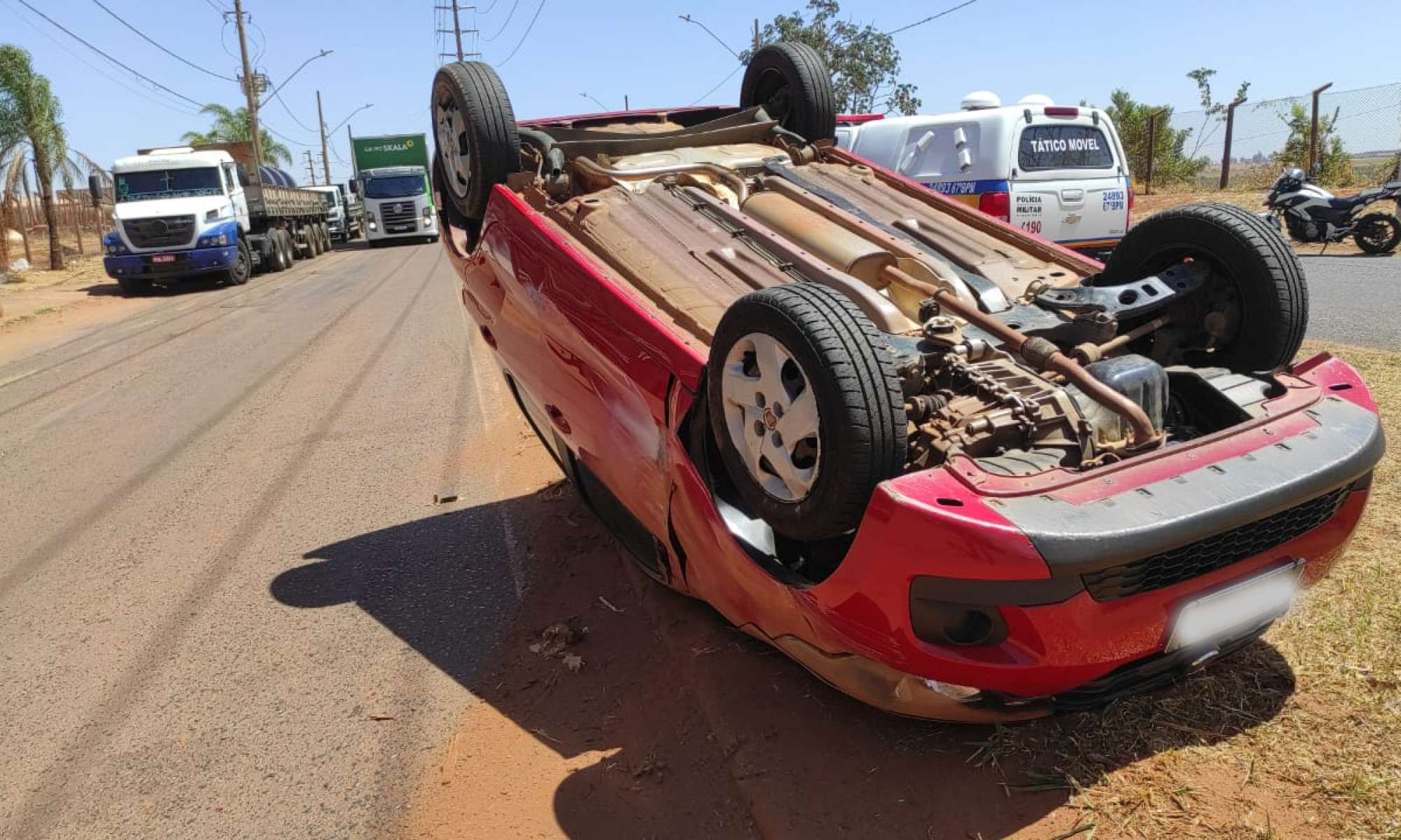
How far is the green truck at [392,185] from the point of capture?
30.5m

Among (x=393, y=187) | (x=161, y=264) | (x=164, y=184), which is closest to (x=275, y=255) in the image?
(x=164, y=184)

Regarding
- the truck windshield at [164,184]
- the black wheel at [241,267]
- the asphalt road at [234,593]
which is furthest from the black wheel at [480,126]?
the black wheel at [241,267]

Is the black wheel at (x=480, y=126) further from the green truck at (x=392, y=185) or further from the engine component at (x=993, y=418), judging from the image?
the green truck at (x=392, y=185)

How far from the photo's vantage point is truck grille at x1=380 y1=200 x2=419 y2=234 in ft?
101

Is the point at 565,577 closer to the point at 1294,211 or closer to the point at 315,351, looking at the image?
the point at 315,351

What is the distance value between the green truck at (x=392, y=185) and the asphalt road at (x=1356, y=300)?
25.0m

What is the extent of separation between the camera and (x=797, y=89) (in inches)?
221

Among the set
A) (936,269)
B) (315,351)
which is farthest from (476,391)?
(936,269)

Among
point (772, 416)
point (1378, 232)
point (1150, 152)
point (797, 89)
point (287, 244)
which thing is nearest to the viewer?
point (772, 416)

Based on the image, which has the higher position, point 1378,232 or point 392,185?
point 392,185

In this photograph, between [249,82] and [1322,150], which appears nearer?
[1322,150]

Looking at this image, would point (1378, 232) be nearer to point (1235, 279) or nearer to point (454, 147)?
point (1235, 279)

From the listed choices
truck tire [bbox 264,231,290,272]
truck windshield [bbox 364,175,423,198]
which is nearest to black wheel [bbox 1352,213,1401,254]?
truck tire [bbox 264,231,290,272]

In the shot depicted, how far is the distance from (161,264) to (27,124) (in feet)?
24.5
